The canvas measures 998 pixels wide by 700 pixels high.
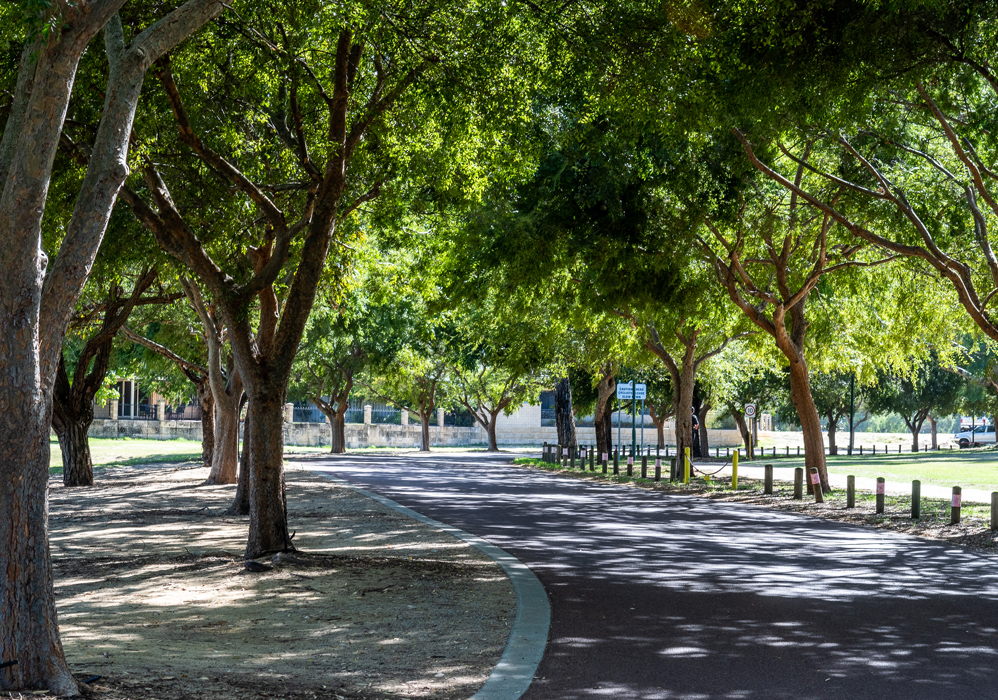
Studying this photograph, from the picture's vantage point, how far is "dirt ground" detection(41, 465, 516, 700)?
19.3 feet


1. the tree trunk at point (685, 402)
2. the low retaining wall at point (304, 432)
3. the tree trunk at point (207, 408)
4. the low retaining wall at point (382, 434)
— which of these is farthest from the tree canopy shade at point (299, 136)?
the low retaining wall at point (304, 432)

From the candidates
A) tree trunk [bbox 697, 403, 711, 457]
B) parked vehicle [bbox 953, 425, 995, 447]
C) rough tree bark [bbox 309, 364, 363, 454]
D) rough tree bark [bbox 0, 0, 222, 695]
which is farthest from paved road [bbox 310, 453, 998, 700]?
parked vehicle [bbox 953, 425, 995, 447]

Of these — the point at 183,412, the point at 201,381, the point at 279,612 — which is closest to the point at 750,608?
the point at 279,612

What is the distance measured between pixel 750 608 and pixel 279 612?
436 cm

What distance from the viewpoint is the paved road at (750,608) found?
612 cm

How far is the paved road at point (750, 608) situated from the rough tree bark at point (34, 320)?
120 inches

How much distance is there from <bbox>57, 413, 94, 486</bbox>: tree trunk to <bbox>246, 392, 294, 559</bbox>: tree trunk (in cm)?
1455

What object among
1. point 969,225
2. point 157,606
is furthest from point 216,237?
point 969,225

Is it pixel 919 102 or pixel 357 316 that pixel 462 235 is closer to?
pixel 919 102

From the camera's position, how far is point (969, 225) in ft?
58.6

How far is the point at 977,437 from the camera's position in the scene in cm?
8025

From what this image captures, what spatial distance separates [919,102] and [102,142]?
43.2 feet

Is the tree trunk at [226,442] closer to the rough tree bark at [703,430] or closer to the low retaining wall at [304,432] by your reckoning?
the rough tree bark at [703,430]

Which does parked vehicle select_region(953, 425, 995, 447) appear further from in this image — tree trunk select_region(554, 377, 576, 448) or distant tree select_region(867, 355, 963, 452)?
tree trunk select_region(554, 377, 576, 448)
